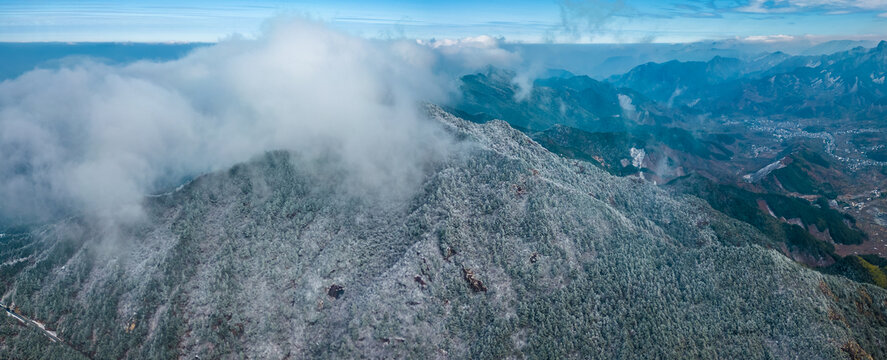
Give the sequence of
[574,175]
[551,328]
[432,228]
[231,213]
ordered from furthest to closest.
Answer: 1. [574,175]
2. [231,213]
3. [432,228]
4. [551,328]

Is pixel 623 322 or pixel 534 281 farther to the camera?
pixel 534 281

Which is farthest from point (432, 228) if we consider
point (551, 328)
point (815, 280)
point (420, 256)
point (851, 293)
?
point (851, 293)

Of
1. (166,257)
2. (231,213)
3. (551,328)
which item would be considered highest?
(231,213)

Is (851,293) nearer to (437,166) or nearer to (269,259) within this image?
(437,166)

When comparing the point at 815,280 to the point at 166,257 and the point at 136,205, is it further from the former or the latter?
the point at 136,205

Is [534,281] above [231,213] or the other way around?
the other way around

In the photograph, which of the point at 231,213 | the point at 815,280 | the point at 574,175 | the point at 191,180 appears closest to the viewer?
the point at 815,280

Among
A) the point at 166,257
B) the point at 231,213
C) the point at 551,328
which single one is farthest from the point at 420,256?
the point at 166,257
